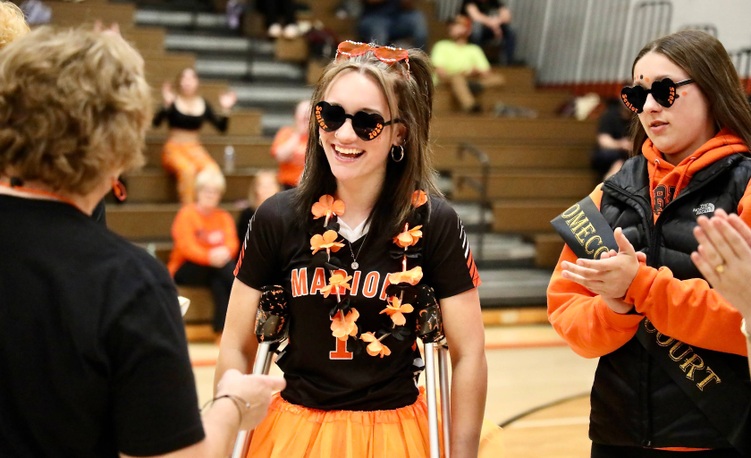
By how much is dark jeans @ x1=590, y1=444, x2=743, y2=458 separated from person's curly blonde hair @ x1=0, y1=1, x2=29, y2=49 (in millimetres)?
1829

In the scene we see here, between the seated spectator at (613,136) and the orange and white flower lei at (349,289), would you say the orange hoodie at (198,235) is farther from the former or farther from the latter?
the orange and white flower lei at (349,289)

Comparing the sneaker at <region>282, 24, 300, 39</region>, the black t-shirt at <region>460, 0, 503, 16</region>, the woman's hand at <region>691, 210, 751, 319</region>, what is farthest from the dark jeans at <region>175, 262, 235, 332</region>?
the black t-shirt at <region>460, 0, 503, 16</region>

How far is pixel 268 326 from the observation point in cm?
243

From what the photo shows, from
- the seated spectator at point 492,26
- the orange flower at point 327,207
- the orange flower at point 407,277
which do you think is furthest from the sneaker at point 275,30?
the orange flower at point 407,277

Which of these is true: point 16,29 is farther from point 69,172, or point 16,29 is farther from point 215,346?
point 215,346

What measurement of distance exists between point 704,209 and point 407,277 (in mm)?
763

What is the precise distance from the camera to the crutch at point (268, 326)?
7.98 ft

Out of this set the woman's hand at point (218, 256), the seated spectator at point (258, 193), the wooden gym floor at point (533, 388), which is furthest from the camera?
the seated spectator at point (258, 193)

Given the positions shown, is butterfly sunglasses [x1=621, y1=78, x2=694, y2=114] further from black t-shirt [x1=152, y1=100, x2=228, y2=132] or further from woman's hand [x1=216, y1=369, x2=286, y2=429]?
black t-shirt [x1=152, y1=100, x2=228, y2=132]

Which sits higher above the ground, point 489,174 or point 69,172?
point 69,172

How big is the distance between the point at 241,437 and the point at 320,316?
0.37 metres

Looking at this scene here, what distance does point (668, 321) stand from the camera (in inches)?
87.4

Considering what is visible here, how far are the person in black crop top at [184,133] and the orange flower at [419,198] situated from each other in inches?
223

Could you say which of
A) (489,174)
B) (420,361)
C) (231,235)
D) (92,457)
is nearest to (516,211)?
(489,174)
